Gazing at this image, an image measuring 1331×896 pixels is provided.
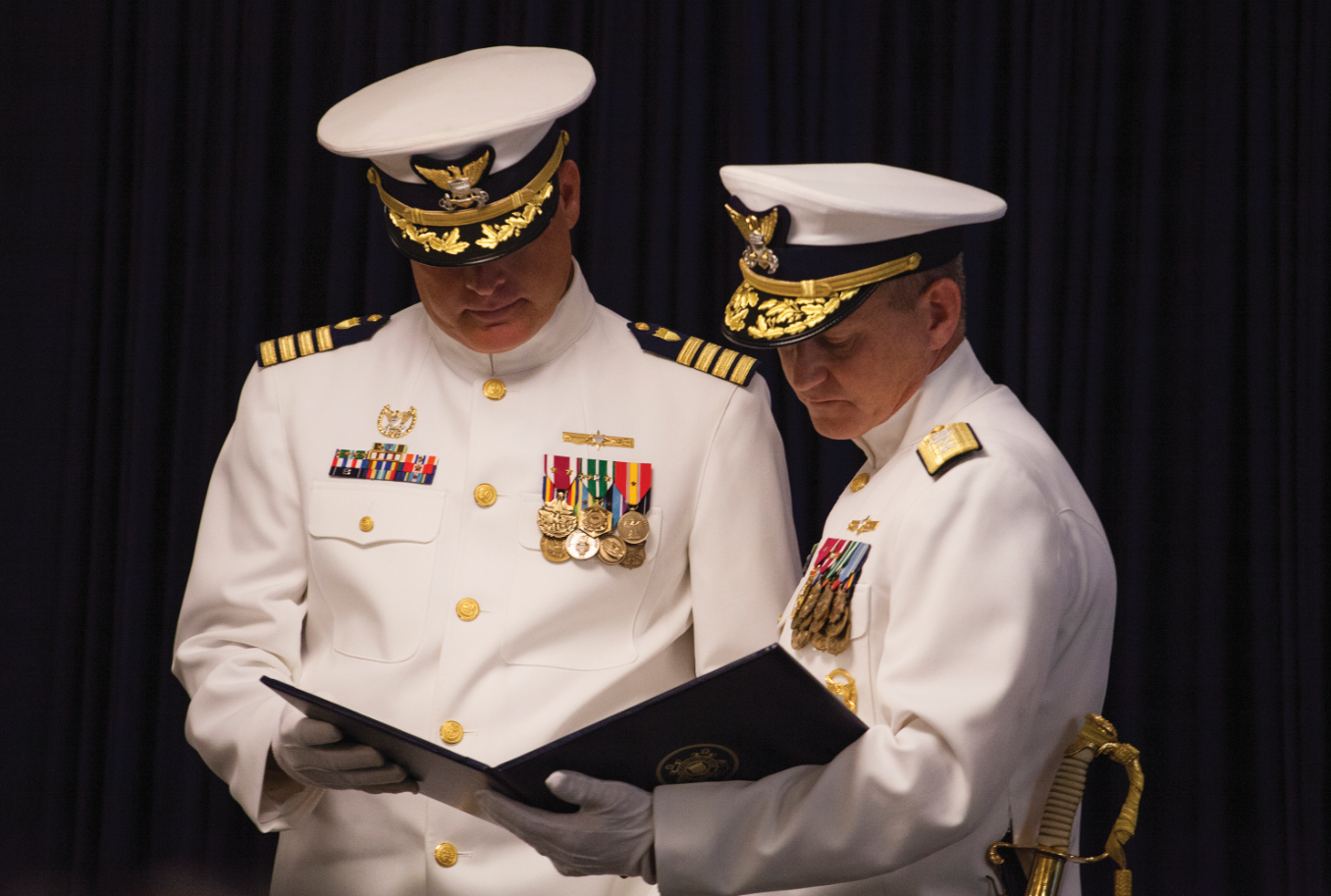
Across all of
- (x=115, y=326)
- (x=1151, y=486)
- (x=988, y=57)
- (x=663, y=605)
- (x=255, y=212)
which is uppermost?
(x=988, y=57)

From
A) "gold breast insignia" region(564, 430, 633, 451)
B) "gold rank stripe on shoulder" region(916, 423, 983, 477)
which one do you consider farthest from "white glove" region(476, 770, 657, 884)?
"gold breast insignia" region(564, 430, 633, 451)

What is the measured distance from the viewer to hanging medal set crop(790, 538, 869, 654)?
1.67 meters

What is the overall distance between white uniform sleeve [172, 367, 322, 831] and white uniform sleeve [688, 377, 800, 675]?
2.12 ft

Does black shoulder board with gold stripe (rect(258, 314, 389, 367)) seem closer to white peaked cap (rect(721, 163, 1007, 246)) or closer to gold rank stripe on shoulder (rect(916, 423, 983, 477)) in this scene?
white peaked cap (rect(721, 163, 1007, 246))

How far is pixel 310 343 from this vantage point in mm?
2359

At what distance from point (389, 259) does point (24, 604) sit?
45.3 inches

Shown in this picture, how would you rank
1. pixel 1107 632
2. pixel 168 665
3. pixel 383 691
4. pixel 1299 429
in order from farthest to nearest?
pixel 168 665, pixel 1299 429, pixel 383 691, pixel 1107 632

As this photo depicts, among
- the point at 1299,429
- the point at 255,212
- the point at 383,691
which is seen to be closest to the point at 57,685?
the point at 255,212

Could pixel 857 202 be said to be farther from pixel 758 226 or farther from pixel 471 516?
pixel 471 516

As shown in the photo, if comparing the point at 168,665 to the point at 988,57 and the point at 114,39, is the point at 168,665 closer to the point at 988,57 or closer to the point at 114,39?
the point at 114,39

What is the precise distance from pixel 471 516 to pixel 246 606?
38cm

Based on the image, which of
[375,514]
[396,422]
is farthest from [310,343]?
[375,514]

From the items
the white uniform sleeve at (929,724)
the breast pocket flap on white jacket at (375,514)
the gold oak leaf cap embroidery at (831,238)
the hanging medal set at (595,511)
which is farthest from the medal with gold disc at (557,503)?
the white uniform sleeve at (929,724)

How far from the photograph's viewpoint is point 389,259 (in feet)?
10.1
